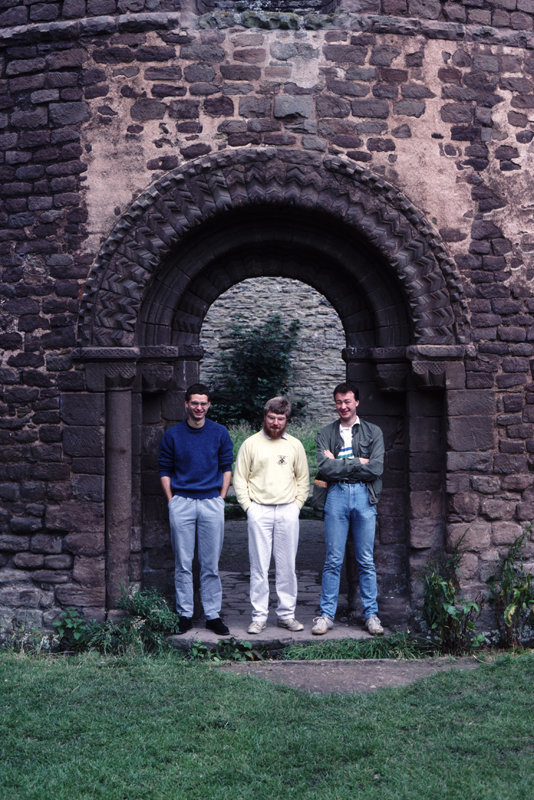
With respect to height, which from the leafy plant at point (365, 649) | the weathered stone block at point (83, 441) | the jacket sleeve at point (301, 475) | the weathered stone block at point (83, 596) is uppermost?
the weathered stone block at point (83, 441)

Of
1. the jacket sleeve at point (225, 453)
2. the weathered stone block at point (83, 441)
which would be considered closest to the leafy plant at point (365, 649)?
Result: the jacket sleeve at point (225, 453)

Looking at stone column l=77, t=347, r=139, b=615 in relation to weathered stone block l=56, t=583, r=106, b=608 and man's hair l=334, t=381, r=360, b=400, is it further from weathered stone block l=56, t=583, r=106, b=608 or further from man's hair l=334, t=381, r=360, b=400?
man's hair l=334, t=381, r=360, b=400

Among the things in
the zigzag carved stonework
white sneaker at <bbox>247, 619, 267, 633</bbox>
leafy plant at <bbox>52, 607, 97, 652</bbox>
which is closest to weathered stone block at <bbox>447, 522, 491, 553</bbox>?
the zigzag carved stonework

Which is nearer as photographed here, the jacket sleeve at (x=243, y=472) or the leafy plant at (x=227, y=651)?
the leafy plant at (x=227, y=651)

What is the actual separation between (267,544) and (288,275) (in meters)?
2.24

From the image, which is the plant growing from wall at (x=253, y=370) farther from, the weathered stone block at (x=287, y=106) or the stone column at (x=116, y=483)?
the weathered stone block at (x=287, y=106)

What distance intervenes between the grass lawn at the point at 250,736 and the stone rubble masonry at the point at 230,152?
1.19m

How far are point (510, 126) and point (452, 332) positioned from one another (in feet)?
5.49

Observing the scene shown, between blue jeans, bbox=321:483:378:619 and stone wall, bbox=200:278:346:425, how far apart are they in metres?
10.7

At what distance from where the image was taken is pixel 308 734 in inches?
167

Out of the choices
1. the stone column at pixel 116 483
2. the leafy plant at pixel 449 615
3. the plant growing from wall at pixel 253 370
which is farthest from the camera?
the plant growing from wall at pixel 253 370

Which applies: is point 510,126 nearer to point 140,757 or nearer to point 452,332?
point 452,332

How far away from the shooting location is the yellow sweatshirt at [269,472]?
5.86 m

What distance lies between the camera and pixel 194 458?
5.90 m
